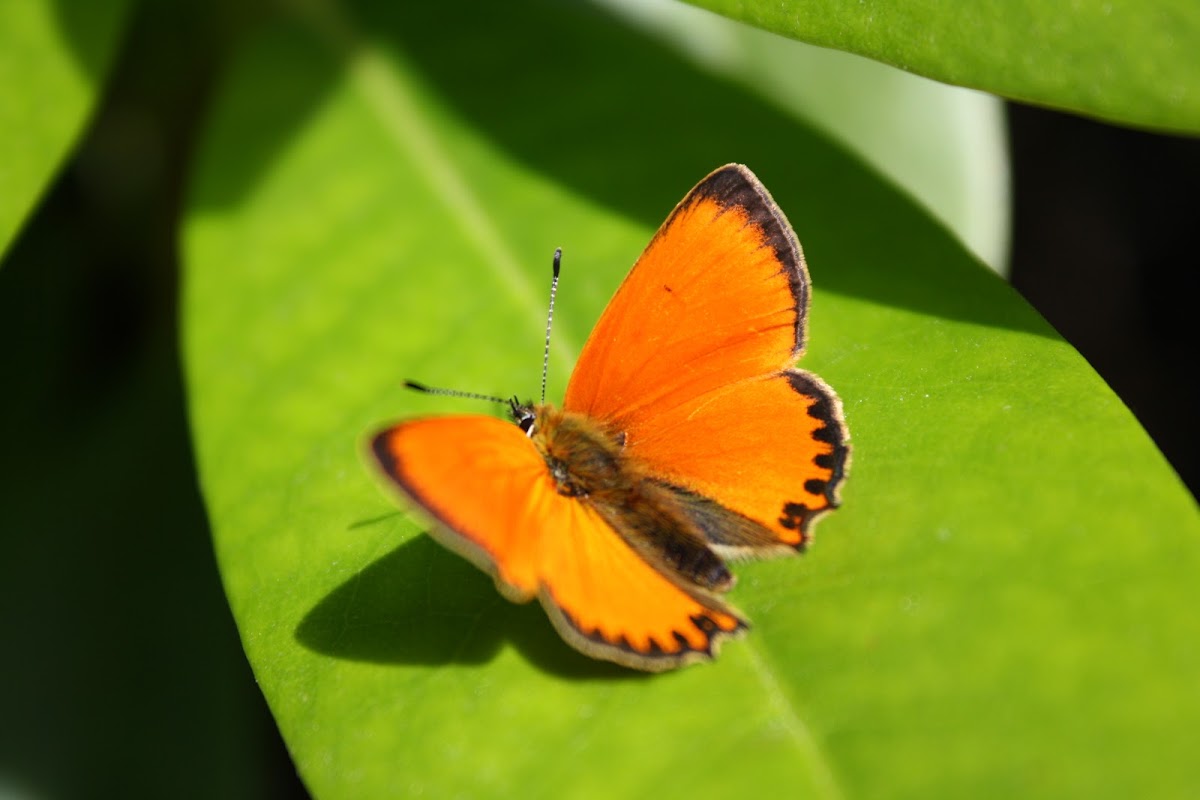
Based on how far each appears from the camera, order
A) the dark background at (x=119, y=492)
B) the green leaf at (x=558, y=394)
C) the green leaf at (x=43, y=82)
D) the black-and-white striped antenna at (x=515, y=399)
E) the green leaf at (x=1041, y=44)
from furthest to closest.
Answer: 1. the dark background at (x=119, y=492)
2. the green leaf at (x=43, y=82)
3. the black-and-white striped antenna at (x=515, y=399)
4. the green leaf at (x=1041, y=44)
5. the green leaf at (x=558, y=394)

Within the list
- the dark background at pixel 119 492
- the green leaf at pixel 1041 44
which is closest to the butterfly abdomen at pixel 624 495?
the green leaf at pixel 1041 44

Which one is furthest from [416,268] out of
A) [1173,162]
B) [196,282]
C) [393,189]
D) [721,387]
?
[1173,162]

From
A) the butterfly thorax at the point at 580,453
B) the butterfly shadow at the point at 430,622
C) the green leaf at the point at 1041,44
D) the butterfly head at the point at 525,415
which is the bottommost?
the butterfly shadow at the point at 430,622

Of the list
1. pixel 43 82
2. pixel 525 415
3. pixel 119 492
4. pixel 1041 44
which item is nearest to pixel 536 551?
pixel 525 415

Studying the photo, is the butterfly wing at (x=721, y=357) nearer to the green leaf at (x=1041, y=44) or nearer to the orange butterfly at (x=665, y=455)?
the orange butterfly at (x=665, y=455)

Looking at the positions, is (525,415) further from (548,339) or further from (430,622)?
(430,622)

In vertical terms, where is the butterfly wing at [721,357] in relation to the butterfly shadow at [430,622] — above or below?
above

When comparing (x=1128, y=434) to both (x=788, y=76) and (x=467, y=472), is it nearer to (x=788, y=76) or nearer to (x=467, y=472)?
(x=467, y=472)
